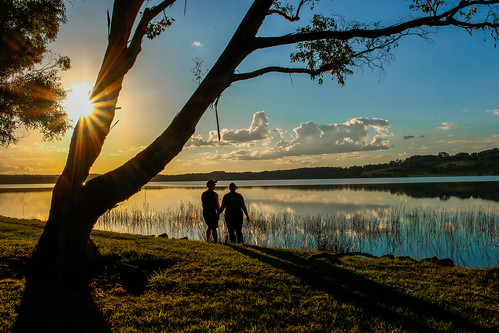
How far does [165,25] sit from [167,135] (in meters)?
5.66

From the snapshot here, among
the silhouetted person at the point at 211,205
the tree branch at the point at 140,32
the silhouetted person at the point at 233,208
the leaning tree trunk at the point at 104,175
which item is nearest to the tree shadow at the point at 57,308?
the leaning tree trunk at the point at 104,175

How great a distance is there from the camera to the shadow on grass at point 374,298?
4.50 metres

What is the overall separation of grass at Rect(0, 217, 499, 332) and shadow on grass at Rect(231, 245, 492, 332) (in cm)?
2

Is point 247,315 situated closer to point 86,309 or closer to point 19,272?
point 86,309

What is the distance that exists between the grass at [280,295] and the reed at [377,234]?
6.99m

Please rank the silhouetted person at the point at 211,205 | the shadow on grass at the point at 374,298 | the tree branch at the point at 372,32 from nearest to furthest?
the shadow on grass at the point at 374,298 < the tree branch at the point at 372,32 < the silhouetted person at the point at 211,205

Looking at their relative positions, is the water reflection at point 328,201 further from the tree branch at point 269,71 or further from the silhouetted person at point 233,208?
the tree branch at point 269,71

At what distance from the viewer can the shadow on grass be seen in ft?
14.8

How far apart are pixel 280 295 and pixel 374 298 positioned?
155cm

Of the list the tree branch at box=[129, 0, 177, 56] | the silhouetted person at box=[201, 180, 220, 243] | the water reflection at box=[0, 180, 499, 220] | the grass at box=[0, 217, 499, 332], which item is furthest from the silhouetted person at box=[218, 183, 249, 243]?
the water reflection at box=[0, 180, 499, 220]

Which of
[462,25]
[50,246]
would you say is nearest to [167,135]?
[50,246]

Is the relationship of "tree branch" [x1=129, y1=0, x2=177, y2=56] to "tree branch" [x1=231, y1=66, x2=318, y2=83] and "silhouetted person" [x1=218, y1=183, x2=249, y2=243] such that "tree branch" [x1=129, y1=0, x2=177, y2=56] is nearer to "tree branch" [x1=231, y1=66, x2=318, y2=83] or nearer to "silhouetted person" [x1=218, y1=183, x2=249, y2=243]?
"tree branch" [x1=231, y1=66, x2=318, y2=83]

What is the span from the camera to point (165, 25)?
1075 cm

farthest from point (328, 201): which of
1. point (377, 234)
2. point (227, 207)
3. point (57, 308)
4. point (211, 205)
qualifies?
point (57, 308)
